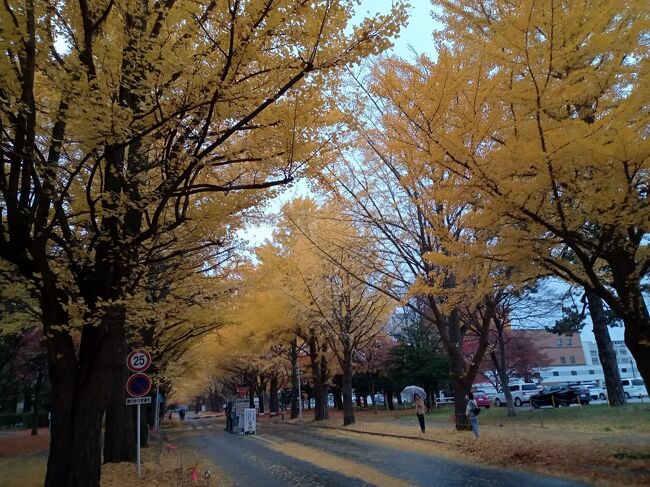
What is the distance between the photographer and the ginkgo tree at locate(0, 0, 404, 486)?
4.57 m

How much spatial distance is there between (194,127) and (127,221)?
1.86 m

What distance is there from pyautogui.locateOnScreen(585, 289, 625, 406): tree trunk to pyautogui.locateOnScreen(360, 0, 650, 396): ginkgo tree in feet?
46.5

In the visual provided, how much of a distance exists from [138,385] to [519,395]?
30214 mm

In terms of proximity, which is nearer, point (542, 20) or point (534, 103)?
point (542, 20)

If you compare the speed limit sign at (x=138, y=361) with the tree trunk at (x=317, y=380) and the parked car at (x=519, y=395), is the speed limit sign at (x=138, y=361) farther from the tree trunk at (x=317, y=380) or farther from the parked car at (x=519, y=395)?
the parked car at (x=519, y=395)

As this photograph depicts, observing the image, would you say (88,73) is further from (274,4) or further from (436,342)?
(436,342)

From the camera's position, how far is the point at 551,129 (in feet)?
20.6

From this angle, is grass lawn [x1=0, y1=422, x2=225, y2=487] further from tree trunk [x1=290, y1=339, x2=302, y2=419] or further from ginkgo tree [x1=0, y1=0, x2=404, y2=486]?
tree trunk [x1=290, y1=339, x2=302, y2=419]

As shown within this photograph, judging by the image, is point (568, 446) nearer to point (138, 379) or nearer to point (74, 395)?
point (138, 379)

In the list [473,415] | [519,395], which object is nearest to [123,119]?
[473,415]

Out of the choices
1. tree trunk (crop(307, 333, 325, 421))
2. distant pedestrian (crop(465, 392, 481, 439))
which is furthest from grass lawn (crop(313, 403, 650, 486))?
tree trunk (crop(307, 333, 325, 421))

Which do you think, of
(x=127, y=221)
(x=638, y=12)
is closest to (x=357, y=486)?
(x=127, y=221)

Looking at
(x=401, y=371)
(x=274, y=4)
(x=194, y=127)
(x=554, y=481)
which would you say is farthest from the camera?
(x=401, y=371)

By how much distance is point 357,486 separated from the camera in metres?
7.80
